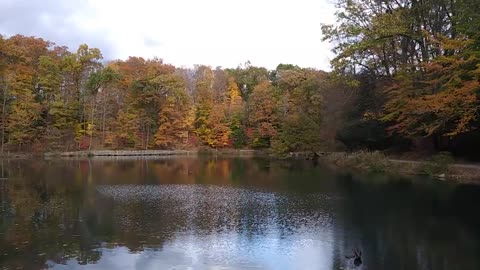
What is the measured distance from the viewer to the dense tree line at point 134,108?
132 feet

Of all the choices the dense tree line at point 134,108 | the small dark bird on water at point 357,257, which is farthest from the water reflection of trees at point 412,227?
the dense tree line at point 134,108

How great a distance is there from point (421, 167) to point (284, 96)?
84.6 feet

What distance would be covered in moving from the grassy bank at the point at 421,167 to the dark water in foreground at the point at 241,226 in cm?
198

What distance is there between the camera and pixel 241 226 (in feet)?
Answer: 37.0

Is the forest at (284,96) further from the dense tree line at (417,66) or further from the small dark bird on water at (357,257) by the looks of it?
the small dark bird on water at (357,257)

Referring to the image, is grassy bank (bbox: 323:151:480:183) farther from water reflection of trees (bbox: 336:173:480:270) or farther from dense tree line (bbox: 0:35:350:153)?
dense tree line (bbox: 0:35:350:153)

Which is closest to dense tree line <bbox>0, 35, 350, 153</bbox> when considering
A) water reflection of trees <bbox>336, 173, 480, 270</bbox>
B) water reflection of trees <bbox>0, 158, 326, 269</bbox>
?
water reflection of trees <bbox>336, 173, 480, 270</bbox>

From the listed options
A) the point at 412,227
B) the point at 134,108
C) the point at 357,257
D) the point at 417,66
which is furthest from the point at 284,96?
the point at 357,257

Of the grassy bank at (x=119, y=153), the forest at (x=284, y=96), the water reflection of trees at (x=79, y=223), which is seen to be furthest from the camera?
the grassy bank at (x=119, y=153)

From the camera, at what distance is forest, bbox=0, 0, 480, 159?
21.2m

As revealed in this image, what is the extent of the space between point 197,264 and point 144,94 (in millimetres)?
40777

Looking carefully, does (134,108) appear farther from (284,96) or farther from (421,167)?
(421,167)

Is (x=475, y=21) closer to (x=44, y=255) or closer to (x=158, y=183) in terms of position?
(x=158, y=183)

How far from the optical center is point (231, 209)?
1377cm
